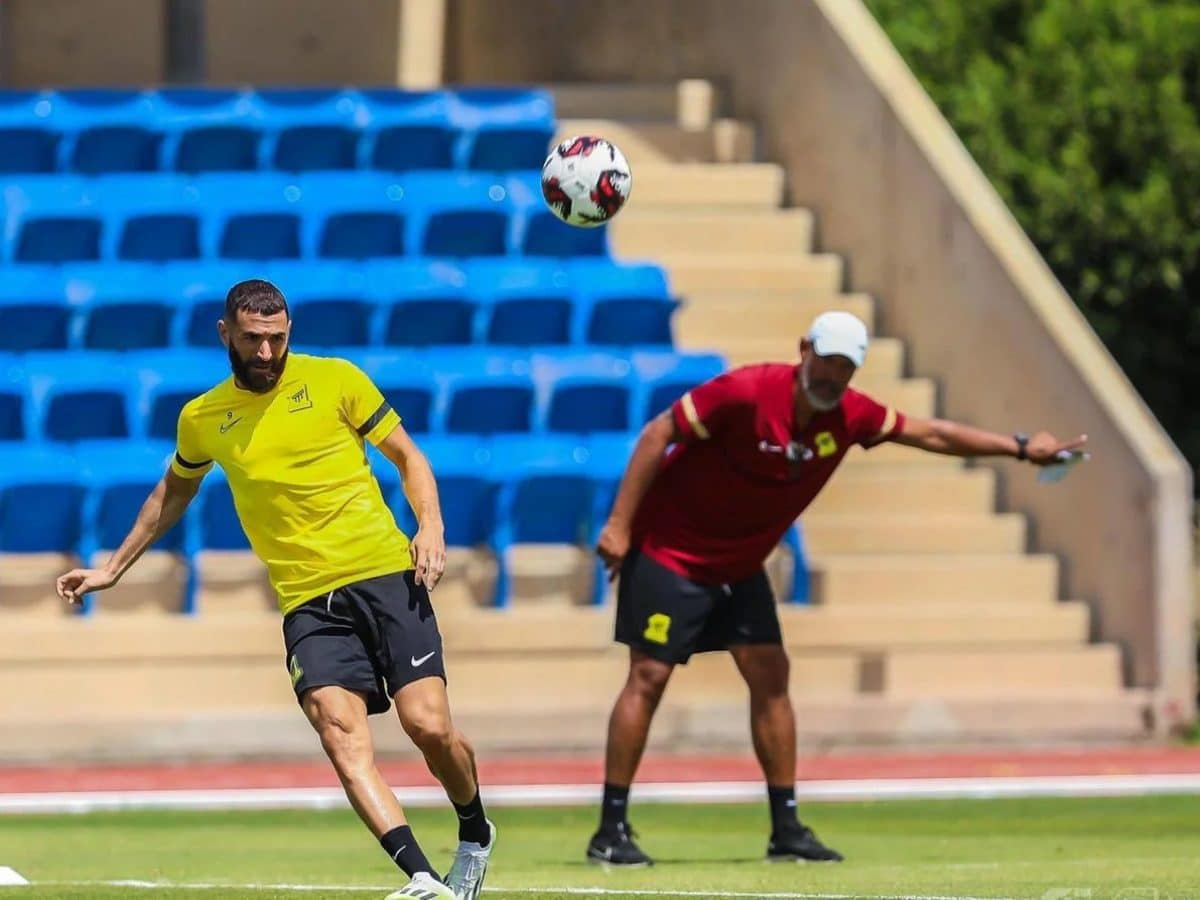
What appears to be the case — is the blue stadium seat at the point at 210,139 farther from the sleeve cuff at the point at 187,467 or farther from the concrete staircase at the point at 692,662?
the sleeve cuff at the point at 187,467

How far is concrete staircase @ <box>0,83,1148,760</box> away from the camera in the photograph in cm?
1377

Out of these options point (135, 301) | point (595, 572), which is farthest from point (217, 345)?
point (595, 572)

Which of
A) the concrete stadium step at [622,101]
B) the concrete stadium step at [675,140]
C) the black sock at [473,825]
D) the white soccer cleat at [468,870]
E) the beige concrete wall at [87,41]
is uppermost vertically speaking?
the beige concrete wall at [87,41]

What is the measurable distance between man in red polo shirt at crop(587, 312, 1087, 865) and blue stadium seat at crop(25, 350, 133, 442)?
6.43 metres

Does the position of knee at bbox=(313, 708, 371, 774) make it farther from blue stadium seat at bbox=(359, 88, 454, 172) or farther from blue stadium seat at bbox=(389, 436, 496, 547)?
blue stadium seat at bbox=(359, 88, 454, 172)

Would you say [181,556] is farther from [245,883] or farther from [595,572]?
[245,883]

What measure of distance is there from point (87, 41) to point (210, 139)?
346 centimetres

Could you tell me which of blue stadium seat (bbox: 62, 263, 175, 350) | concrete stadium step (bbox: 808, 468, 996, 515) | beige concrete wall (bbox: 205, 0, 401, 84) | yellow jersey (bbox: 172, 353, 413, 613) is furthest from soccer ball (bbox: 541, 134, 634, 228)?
beige concrete wall (bbox: 205, 0, 401, 84)

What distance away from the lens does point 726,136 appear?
19.1 metres

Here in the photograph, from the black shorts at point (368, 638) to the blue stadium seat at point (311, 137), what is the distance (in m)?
10.7

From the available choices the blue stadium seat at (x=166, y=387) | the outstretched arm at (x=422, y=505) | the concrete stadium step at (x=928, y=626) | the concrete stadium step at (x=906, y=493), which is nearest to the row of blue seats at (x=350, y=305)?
the blue stadium seat at (x=166, y=387)

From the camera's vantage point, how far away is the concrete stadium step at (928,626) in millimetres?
14375

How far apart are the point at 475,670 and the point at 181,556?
1947 millimetres

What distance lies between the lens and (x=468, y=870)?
7766mm
